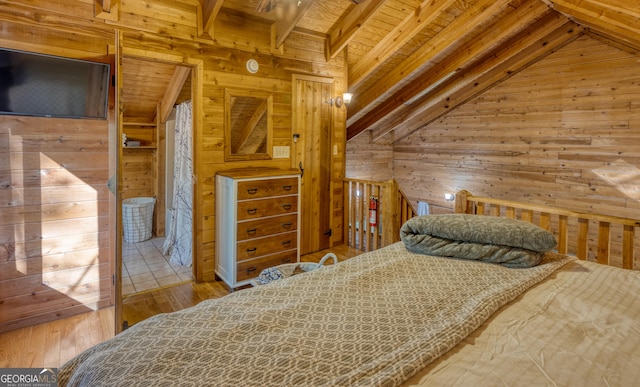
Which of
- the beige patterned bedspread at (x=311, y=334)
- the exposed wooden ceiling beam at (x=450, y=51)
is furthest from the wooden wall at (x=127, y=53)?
the beige patterned bedspread at (x=311, y=334)

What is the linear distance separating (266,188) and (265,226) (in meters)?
0.35

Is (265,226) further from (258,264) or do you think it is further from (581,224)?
(581,224)

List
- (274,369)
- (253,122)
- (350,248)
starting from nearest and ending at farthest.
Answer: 1. (274,369)
2. (253,122)
3. (350,248)

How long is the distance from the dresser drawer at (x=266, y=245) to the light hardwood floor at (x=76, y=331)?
0.38 meters

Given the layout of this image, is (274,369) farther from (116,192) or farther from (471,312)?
(116,192)

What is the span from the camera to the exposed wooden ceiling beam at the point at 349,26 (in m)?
3.46

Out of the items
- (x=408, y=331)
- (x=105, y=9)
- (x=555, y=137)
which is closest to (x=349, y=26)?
(x=105, y=9)

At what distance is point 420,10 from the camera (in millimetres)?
3748

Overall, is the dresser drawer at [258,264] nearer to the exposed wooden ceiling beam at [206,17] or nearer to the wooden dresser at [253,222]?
the wooden dresser at [253,222]

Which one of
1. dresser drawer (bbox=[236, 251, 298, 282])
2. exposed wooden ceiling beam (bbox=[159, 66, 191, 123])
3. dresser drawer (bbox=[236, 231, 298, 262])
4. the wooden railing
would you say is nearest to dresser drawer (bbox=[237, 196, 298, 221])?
dresser drawer (bbox=[236, 231, 298, 262])

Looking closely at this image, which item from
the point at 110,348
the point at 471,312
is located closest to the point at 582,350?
the point at 471,312

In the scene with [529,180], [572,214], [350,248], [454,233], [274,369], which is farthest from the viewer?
[529,180]

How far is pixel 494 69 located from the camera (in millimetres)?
5301

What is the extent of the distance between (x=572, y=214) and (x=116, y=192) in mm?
3040
